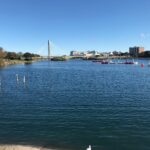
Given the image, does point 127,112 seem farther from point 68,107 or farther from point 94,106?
point 68,107

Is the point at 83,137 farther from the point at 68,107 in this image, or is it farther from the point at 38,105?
the point at 38,105

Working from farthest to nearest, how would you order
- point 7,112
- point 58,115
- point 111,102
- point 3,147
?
point 111,102
point 7,112
point 58,115
point 3,147

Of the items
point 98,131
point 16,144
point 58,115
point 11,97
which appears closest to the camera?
point 16,144

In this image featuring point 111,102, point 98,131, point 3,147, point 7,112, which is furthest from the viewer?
point 111,102

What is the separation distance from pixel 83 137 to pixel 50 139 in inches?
129

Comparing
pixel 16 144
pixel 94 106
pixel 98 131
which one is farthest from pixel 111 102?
pixel 16 144

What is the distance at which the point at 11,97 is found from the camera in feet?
179

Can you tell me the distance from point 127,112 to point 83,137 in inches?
483

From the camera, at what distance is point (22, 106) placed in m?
44.5

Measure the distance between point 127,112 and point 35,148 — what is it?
17966mm

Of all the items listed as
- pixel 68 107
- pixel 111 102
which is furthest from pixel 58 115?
pixel 111 102

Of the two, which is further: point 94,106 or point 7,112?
point 94,106

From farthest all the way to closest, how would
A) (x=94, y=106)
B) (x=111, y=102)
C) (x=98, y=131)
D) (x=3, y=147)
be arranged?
1. (x=111, y=102)
2. (x=94, y=106)
3. (x=98, y=131)
4. (x=3, y=147)

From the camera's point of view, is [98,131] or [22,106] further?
[22,106]
